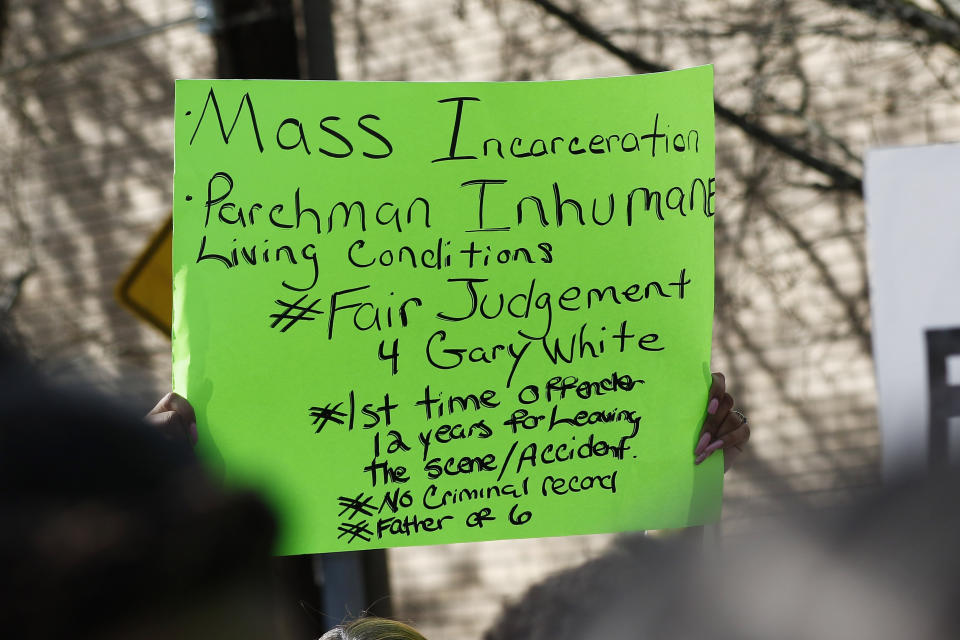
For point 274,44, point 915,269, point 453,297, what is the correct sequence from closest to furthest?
1. point 453,297
2. point 915,269
3. point 274,44

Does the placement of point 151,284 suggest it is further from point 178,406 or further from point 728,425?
point 728,425

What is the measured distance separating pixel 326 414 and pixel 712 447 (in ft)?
2.08

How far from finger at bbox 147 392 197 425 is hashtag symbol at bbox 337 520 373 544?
0.29m

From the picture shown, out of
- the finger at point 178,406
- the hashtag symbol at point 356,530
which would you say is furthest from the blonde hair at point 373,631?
the finger at point 178,406

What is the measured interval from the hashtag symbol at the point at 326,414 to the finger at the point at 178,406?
0.18 meters

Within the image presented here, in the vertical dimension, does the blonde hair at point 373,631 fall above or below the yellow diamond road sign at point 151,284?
below

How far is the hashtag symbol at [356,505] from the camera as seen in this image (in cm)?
151

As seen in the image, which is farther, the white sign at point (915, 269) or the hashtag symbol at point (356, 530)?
the white sign at point (915, 269)

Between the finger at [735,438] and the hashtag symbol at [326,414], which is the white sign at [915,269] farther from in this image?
the hashtag symbol at [326,414]

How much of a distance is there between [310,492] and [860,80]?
3.53 meters

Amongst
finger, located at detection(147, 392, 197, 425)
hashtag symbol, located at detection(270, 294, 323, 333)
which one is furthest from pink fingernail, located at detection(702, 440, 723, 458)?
finger, located at detection(147, 392, 197, 425)

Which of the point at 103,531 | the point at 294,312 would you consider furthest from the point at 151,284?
the point at 103,531

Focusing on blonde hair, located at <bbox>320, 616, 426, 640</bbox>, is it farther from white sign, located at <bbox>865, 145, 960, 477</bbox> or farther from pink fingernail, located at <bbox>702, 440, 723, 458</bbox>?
white sign, located at <bbox>865, 145, 960, 477</bbox>

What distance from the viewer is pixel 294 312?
4.94 feet
